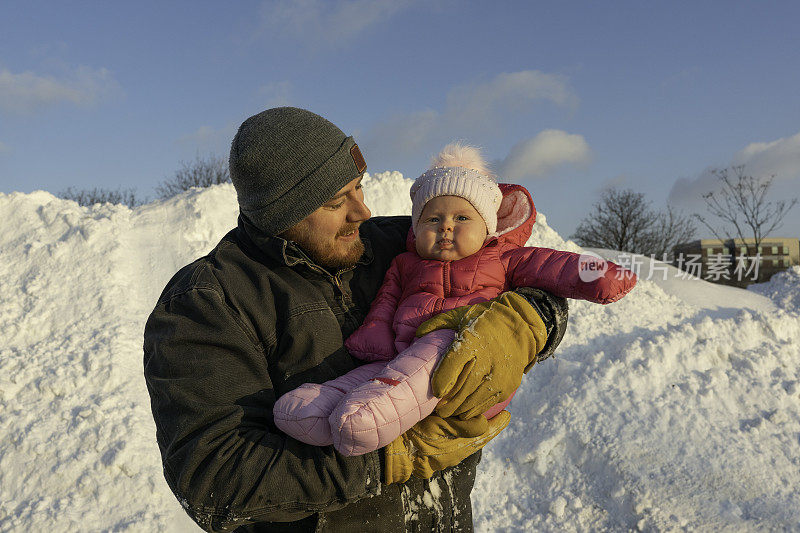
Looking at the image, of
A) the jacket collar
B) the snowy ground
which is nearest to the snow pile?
the snowy ground

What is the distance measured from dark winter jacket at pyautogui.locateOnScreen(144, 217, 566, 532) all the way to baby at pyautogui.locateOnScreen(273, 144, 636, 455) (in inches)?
3.8

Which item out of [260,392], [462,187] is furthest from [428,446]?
[462,187]

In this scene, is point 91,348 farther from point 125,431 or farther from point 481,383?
point 481,383

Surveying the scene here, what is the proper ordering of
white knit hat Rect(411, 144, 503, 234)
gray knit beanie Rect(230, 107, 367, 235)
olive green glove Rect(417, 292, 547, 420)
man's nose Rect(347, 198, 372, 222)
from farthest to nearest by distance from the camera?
white knit hat Rect(411, 144, 503, 234) < man's nose Rect(347, 198, 372, 222) < gray knit beanie Rect(230, 107, 367, 235) < olive green glove Rect(417, 292, 547, 420)

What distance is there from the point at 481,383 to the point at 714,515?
3847 mm

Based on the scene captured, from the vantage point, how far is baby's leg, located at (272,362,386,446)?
5.52 feet

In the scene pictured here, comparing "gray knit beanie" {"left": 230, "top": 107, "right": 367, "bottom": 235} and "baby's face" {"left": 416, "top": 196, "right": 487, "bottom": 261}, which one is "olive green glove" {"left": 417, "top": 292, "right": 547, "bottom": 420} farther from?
"gray knit beanie" {"left": 230, "top": 107, "right": 367, "bottom": 235}

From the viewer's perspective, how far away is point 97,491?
4.64 m

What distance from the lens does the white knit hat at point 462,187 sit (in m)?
2.43

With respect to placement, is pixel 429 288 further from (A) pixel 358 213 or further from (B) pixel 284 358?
(B) pixel 284 358

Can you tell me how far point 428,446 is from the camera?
1809 millimetres

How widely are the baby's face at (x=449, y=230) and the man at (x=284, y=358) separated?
0.81 feet

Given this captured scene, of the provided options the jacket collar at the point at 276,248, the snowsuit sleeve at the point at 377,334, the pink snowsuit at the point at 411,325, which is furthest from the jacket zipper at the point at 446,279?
the jacket collar at the point at 276,248

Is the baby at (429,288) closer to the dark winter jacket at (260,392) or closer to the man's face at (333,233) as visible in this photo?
the dark winter jacket at (260,392)
